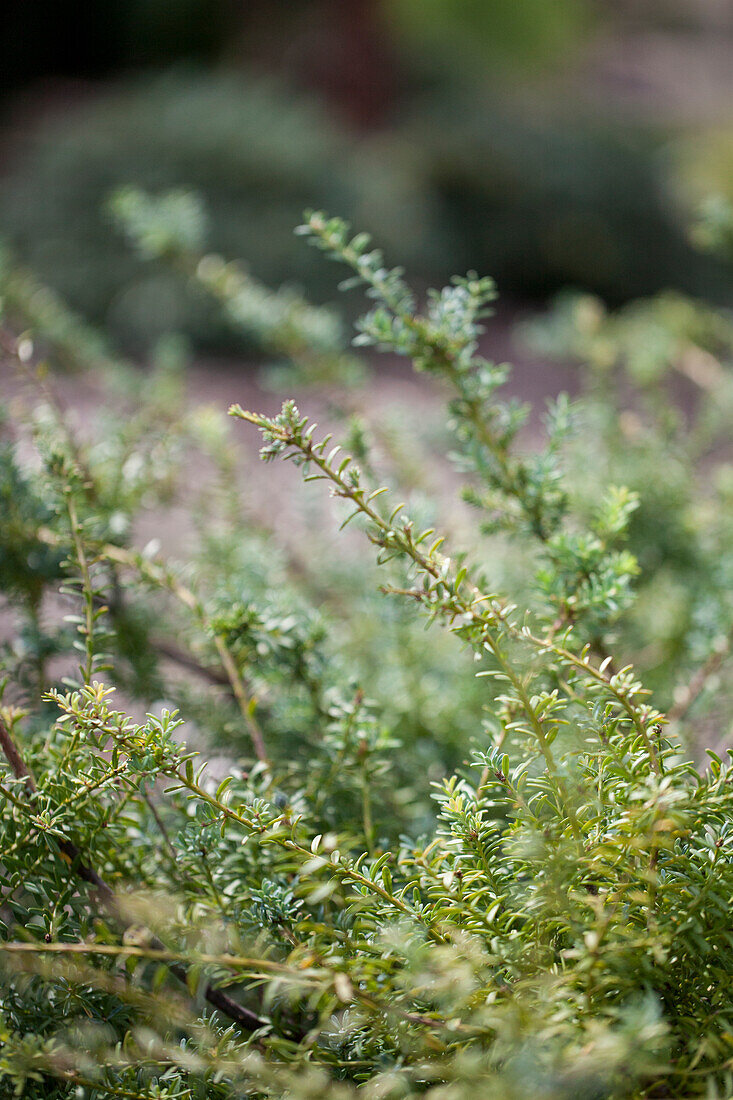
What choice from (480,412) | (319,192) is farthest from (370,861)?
(319,192)

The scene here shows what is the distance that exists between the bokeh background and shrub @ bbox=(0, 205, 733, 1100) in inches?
91.4

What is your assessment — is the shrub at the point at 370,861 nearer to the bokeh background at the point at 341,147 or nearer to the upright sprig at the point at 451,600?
the upright sprig at the point at 451,600

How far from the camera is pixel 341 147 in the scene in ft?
10.7

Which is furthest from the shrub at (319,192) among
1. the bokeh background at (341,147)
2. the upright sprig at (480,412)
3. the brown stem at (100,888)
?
the brown stem at (100,888)

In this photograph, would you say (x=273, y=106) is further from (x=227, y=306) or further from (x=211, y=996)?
(x=211, y=996)

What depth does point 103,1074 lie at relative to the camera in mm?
289

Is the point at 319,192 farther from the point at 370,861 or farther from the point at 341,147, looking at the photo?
the point at 370,861

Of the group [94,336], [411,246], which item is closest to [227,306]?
[94,336]

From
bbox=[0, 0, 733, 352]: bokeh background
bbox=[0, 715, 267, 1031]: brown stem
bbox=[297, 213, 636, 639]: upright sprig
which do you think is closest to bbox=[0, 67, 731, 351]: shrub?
bbox=[0, 0, 733, 352]: bokeh background

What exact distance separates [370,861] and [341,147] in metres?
3.38

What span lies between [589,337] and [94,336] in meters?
→ 0.52

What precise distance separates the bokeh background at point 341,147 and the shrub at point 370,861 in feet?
7.62

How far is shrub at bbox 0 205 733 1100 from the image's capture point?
26cm

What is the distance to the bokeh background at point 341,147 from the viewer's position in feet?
9.21
